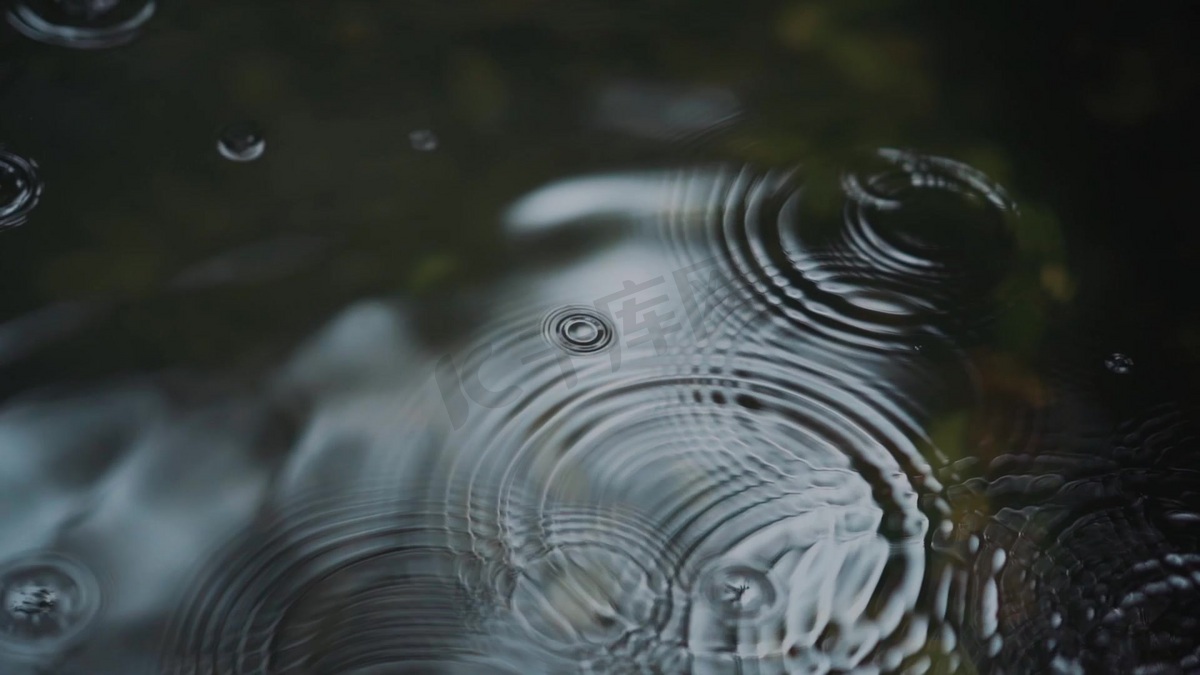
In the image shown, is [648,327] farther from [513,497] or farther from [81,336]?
[81,336]

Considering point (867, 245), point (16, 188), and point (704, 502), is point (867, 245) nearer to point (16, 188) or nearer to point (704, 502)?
point (704, 502)

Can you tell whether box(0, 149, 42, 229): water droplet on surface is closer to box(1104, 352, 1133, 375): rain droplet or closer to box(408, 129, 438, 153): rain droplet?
box(408, 129, 438, 153): rain droplet

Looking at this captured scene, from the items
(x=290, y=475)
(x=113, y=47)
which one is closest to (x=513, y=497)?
(x=290, y=475)

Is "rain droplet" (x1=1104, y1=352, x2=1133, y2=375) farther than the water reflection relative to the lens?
Yes

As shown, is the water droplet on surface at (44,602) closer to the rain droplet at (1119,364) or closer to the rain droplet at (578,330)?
the rain droplet at (578,330)

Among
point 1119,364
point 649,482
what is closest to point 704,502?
point 649,482

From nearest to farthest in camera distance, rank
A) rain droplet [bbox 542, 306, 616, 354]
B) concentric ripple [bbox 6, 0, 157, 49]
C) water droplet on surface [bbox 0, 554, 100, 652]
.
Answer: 1. water droplet on surface [bbox 0, 554, 100, 652]
2. rain droplet [bbox 542, 306, 616, 354]
3. concentric ripple [bbox 6, 0, 157, 49]

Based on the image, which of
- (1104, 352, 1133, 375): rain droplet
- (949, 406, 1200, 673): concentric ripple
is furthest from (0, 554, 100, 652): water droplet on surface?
(1104, 352, 1133, 375): rain droplet
